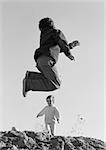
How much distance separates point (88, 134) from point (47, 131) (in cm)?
25

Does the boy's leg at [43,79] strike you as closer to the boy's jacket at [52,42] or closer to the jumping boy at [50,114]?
the boy's jacket at [52,42]

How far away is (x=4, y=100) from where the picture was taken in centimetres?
181

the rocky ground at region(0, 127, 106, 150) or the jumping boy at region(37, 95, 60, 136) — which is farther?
the jumping boy at region(37, 95, 60, 136)

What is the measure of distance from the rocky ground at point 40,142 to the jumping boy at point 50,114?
0.05m

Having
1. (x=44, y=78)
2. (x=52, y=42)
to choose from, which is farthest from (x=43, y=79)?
(x=52, y=42)

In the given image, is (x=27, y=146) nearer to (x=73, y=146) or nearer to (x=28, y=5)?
(x=73, y=146)

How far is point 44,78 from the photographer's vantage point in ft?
4.55

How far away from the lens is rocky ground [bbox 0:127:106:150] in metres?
1.43

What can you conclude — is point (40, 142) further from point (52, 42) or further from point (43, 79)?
point (52, 42)

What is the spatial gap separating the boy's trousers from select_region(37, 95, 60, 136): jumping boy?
203mm

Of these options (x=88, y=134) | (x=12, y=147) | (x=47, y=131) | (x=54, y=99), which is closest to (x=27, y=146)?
(x=12, y=147)

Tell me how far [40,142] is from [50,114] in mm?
146

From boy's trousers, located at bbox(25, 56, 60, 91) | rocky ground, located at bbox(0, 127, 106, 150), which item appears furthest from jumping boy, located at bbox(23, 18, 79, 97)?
rocky ground, located at bbox(0, 127, 106, 150)

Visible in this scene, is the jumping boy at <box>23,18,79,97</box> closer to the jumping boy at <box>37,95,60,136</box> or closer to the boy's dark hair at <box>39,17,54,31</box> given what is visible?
the boy's dark hair at <box>39,17,54,31</box>
